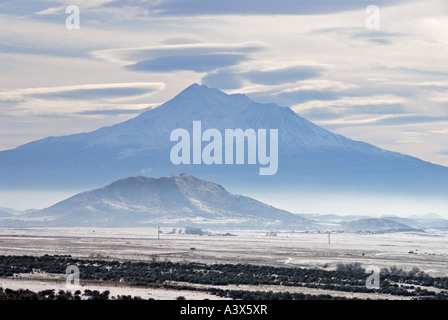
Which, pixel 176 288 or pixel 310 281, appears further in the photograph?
pixel 310 281

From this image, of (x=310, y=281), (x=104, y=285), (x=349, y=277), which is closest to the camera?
(x=104, y=285)

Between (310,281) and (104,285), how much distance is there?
15.5 meters
